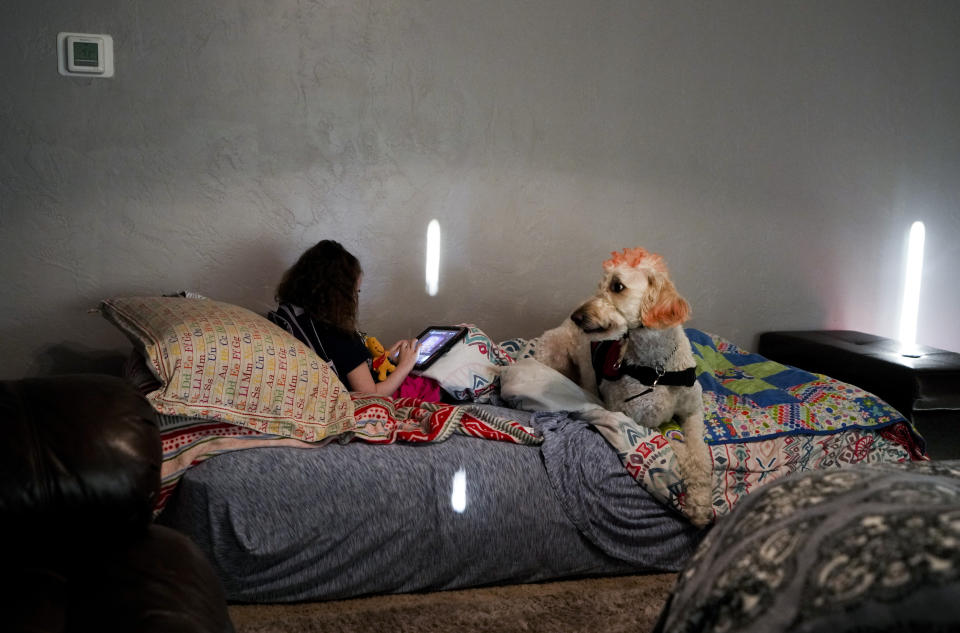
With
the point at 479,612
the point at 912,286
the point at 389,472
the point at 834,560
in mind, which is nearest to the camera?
the point at 834,560

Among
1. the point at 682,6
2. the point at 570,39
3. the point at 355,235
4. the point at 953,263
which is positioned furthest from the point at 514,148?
the point at 953,263

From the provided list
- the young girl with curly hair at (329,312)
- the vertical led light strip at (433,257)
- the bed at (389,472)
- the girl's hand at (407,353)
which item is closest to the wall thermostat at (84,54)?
the bed at (389,472)

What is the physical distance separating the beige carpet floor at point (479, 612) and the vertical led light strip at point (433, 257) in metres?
1.42

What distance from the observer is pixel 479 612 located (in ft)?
6.62

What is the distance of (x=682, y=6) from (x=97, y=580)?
10.4 feet

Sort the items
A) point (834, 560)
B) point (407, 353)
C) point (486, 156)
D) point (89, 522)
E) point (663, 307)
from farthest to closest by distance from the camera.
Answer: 1. point (486, 156)
2. point (407, 353)
3. point (663, 307)
4. point (89, 522)
5. point (834, 560)

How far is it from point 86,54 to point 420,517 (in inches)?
79.9

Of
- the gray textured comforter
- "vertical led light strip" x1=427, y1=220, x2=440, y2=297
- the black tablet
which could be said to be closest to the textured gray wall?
"vertical led light strip" x1=427, y1=220, x2=440, y2=297

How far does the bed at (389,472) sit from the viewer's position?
2.02 metres

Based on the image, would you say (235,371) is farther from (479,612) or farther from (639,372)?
(639,372)

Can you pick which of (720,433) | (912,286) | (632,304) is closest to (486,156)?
(632,304)

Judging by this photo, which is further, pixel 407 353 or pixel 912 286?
pixel 912 286

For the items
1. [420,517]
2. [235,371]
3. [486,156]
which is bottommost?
[420,517]

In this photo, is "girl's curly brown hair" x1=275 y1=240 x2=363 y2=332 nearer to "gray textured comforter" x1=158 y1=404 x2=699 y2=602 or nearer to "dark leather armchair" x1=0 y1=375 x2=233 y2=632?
"gray textured comforter" x1=158 y1=404 x2=699 y2=602
